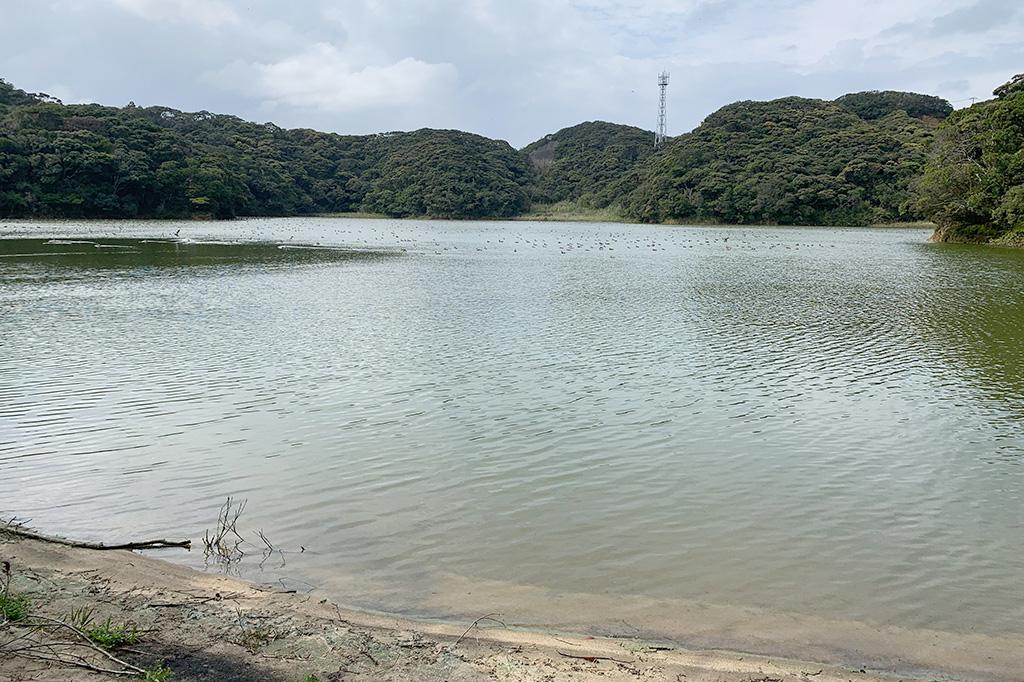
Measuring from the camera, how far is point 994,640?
4922mm

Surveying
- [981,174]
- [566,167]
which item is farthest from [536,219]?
[981,174]

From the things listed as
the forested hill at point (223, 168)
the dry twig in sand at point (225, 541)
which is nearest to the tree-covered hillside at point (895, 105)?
the forested hill at point (223, 168)

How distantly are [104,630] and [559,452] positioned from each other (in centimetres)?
535

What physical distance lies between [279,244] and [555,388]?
39.3 m

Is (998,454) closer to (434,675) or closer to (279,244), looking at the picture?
(434,675)

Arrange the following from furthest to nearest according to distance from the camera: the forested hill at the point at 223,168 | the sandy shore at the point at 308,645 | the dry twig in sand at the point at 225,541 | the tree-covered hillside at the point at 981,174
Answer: the forested hill at the point at 223,168 → the tree-covered hillside at the point at 981,174 → the dry twig in sand at the point at 225,541 → the sandy shore at the point at 308,645

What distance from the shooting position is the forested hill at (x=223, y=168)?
72.6 m

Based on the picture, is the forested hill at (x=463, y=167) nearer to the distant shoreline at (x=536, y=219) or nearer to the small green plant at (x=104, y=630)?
the distant shoreline at (x=536, y=219)

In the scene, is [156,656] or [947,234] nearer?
[156,656]

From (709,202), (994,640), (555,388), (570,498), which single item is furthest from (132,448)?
(709,202)

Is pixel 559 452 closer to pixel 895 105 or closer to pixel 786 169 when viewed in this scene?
pixel 786 169

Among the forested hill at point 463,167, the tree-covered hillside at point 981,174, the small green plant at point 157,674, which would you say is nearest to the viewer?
the small green plant at point 157,674

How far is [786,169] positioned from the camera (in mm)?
91875

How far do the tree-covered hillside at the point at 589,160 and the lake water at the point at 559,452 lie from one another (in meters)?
108
